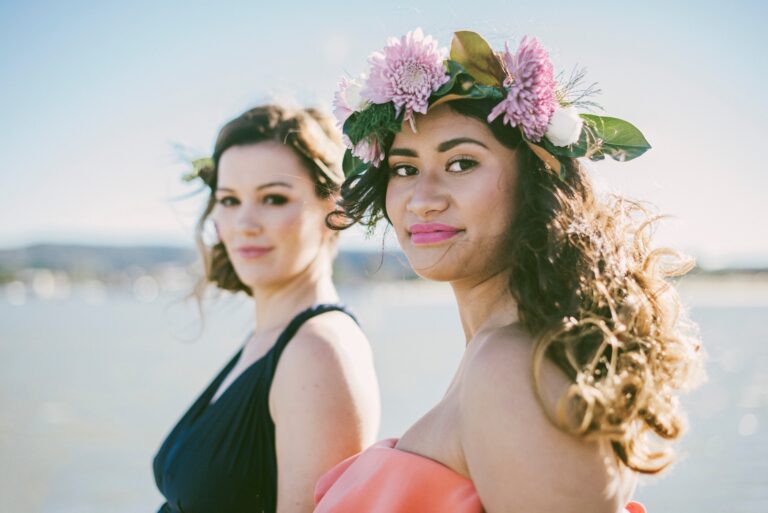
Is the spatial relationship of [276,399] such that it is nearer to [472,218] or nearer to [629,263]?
[472,218]

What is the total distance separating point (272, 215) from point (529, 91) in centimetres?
162

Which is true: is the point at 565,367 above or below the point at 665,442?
above

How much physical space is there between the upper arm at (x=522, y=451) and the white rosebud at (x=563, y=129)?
0.76 metres

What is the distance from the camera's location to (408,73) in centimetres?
238

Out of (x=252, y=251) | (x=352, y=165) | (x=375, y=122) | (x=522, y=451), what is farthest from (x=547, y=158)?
(x=252, y=251)

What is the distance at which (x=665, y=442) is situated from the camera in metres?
2.17

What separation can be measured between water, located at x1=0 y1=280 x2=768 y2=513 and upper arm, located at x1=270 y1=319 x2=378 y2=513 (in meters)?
1.23

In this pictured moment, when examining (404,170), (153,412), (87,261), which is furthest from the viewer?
(87,261)

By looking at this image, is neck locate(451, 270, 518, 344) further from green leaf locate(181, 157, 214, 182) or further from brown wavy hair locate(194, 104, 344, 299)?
green leaf locate(181, 157, 214, 182)

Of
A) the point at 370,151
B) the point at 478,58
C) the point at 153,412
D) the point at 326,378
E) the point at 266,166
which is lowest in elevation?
the point at 153,412

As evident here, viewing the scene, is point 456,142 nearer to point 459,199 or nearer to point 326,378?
point 459,199

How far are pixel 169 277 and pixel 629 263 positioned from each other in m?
127

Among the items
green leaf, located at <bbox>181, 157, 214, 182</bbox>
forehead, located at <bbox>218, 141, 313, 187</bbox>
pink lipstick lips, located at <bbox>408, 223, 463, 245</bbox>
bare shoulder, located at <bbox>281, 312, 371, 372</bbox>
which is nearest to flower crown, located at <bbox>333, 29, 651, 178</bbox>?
pink lipstick lips, located at <bbox>408, 223, 463, 245</bbox>

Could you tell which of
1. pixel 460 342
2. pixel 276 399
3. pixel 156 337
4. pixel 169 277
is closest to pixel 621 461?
pixel 276 399
